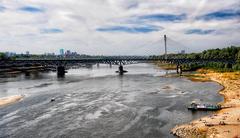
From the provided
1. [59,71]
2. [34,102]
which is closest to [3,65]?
[59,71]

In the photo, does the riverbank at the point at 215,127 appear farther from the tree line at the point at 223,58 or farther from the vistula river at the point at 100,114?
the tree line at the point at 223,58

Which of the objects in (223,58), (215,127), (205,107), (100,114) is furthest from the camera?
(223,58)

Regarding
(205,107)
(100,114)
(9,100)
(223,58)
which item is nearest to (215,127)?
(205,107)

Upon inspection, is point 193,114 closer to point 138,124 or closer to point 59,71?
point 138,124

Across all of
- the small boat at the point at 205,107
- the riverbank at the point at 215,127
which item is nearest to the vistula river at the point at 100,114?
the small boat at the point at 205,107

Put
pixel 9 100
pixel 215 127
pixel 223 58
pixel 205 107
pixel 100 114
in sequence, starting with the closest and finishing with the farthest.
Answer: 1. pixel 215 127
2. pixel 100 114
3. pixel 205 107
4. pixel 9 100
5. pixel 223 58

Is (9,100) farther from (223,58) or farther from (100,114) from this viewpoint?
(223,58)

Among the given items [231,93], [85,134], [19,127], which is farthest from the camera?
[231,93]

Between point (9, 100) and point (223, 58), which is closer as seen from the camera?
point (9, 100)

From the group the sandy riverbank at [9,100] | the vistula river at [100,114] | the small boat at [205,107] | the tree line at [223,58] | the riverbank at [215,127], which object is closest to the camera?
the riverbank at [215,127]

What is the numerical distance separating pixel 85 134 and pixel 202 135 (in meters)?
15.9

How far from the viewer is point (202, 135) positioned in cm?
3856

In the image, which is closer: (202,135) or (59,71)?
(202,135)

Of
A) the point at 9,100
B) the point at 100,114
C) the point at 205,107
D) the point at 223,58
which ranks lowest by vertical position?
the point at 100,114
